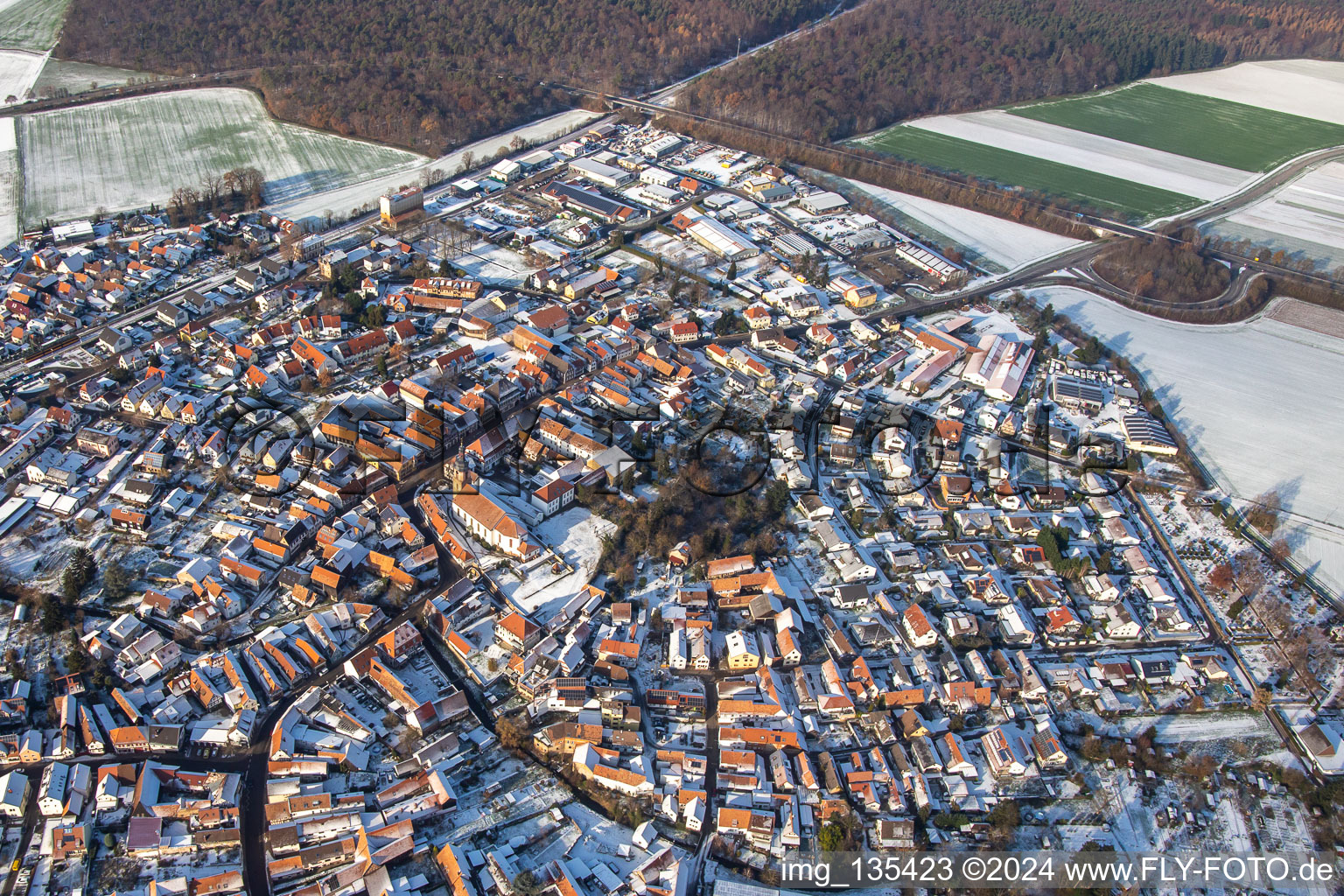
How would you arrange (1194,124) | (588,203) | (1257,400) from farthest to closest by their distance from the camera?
(1194,124) < (588,203) < (1257,400)

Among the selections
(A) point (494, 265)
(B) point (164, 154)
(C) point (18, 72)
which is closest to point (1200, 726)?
(A) point (494, 265)

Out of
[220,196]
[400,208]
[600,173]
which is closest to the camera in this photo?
[400,208]

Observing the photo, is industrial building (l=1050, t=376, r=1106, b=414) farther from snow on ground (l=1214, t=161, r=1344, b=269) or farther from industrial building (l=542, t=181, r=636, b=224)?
industrial building (l=542, t=181, r=636, b=224)

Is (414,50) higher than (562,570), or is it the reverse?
(414,50)

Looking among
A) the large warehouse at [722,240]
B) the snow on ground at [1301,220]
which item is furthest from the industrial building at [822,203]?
the snow on ground at [1301,220]

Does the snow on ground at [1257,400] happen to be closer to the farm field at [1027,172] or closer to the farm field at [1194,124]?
the farm field at [1027,172]

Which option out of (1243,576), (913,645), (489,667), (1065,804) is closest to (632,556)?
(489,667)

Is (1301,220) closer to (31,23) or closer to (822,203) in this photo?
(822,203)
